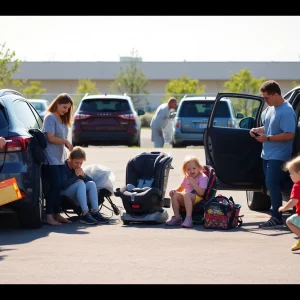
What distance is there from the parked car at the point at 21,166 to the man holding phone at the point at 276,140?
2671mm

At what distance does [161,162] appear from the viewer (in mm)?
11992

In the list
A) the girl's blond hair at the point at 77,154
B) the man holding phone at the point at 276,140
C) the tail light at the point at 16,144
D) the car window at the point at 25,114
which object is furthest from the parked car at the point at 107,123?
the tail light at the point at 16,144

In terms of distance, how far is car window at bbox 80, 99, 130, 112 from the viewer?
2739 cm

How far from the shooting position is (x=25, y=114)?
12023mm

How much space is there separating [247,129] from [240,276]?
4.51 meters

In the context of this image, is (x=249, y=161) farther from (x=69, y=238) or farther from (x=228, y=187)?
(x=69, y=238)

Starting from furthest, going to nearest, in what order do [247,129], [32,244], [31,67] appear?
[31,67]
[247,129]
[32,244]

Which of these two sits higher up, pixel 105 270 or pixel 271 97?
pixel 271 97

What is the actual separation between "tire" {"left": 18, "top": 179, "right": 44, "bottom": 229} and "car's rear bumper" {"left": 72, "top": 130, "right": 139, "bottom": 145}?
15800 millimetres

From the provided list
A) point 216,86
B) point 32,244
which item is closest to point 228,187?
point 32,244

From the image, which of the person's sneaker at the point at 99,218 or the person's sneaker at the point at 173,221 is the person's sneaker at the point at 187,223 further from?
the person's sneaker at the point at 99,218

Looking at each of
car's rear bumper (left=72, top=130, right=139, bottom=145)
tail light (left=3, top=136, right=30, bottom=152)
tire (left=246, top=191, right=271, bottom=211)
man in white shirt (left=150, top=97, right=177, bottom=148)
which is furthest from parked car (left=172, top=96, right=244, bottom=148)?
tail light (left=3, top=136, right=30, bottom=152)

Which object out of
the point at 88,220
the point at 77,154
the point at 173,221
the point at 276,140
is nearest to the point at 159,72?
the point at 77,154

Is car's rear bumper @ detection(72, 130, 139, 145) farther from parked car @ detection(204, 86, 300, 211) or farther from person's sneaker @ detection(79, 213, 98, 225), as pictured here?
person's sneaker @ detection(79, 213, 98, 225)
